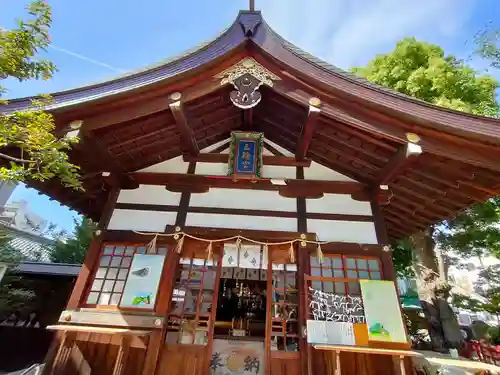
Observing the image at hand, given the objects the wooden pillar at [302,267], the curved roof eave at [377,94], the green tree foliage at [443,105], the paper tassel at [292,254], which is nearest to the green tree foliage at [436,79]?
the green tree foliage at [443,105]

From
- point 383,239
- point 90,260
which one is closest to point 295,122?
point 383,239

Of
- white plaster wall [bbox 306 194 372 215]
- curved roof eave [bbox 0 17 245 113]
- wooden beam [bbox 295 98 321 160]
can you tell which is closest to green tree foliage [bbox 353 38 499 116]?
white plaster wall [bbox 306 194 372 215]

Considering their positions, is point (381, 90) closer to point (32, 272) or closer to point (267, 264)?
point (267, 264)

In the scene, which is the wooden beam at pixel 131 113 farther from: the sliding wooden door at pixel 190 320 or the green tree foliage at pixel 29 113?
the sliding wooden door at pixel 190 320

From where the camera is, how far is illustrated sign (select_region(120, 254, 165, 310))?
17.2 ft

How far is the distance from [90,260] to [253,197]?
3509mm

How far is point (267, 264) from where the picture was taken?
18.9 ft

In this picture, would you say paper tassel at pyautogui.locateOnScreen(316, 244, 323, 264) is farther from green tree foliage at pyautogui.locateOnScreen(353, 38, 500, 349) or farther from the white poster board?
green tree foliage at pyautogui.locateOnScreen(353, 38, 500, 349)

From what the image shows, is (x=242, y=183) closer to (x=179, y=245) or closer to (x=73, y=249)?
(x=179, y=245)

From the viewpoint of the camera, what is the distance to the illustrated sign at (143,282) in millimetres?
5238

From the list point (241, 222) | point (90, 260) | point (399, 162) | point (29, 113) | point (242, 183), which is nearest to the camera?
point (29, 113)

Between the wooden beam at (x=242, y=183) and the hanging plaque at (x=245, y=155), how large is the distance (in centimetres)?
28

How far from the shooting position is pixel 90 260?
5.67 meters

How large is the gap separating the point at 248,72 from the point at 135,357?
5369 mm
